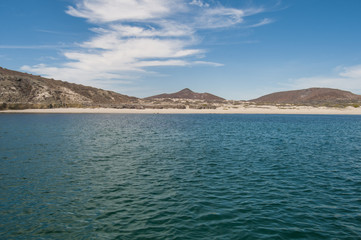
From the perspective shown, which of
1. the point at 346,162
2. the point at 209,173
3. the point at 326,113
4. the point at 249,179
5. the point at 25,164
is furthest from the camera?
the point at 326,113

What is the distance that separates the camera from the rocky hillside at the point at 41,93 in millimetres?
113062

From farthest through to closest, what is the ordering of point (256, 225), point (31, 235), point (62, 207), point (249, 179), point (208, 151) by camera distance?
point (208, 151) → point (249, 179) → point (62, 207) → point (256, 225) → point (31, 235)

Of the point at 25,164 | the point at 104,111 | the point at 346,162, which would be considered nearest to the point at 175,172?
the point at 25,164

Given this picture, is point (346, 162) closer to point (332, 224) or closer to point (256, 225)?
point (332, 224)

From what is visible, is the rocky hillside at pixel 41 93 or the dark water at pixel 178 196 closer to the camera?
the dark water at pixel 178 196

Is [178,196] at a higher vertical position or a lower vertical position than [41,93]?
lower

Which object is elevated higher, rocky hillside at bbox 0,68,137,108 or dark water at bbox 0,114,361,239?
rocky hillside at bbox 0,68,137,108

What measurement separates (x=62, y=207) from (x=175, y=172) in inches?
311

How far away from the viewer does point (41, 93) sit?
409 feet

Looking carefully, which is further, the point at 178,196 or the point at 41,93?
the point at 41,93

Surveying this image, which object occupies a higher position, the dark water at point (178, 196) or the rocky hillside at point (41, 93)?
the rocky hillside at point (41, 93)

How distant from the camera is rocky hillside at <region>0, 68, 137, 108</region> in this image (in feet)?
371

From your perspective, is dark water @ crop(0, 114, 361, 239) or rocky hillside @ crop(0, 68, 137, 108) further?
rocky hillside @ crop(0, 68, 137, 108)

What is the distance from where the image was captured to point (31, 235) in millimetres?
8680
